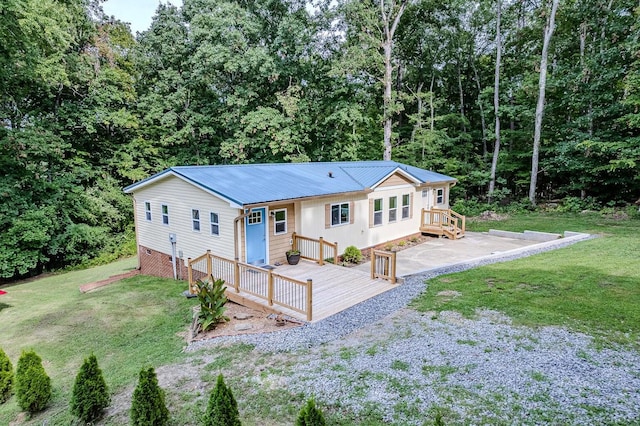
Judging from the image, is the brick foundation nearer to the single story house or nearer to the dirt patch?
the single story house

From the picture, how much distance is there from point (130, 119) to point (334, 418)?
23.2 m

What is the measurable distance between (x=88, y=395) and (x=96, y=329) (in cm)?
490

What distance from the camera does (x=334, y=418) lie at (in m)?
4.48

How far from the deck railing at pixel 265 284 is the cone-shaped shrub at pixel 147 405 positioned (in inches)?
150

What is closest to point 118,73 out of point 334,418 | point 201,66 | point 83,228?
point 201,66

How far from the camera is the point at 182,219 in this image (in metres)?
12.9

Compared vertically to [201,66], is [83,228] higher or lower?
lower

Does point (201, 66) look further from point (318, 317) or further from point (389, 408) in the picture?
point (389, 408)

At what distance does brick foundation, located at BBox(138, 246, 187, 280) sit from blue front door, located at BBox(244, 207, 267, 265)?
10.8ft

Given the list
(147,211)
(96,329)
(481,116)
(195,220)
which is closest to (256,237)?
(195,220)

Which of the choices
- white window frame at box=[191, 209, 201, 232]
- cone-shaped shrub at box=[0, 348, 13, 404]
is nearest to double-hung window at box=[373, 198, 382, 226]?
white window frame at box=[191, 209, 201, 232]

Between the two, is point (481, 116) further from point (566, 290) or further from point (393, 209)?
point (566, 290)

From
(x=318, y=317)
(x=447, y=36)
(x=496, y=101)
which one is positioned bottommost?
(x=318, y=317)

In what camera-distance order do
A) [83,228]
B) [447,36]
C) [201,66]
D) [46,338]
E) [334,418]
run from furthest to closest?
[447,36]
[201,66]
[83,228]
[46,338]
[334,418]
